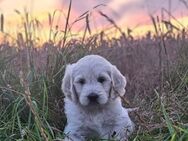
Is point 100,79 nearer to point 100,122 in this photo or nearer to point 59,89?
point 100,122

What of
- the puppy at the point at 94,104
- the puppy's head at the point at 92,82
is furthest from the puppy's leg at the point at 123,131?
the puppy's head at the point at 92,82

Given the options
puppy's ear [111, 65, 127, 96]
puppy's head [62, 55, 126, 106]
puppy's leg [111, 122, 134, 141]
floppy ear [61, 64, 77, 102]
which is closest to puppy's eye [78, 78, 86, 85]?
puppy's head [62, 55, 126, 106]

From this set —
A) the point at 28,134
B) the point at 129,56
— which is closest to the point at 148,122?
the point at 28,134

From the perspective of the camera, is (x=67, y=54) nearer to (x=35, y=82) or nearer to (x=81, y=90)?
(x=35, y=82)

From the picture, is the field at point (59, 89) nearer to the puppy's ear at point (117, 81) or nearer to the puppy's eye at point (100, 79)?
the puppy's ear at point (117, 81)

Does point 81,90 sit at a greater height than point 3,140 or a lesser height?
greater

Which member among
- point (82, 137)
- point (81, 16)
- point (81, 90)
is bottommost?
point (82, 137)
